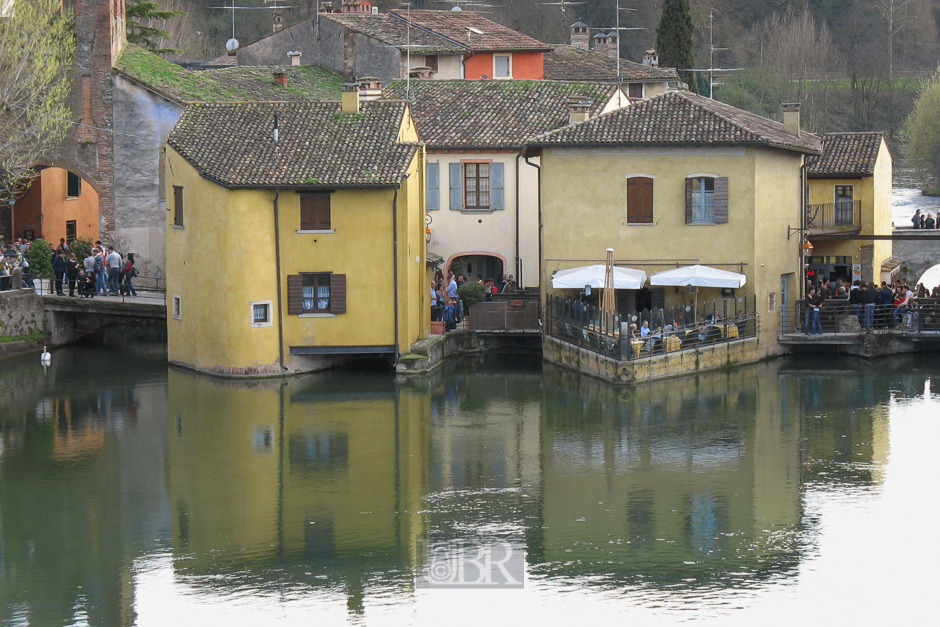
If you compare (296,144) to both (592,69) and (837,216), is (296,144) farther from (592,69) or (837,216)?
(592,69)

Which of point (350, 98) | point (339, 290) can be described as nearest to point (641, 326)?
point (339, 290)

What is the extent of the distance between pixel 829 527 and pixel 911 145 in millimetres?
55430

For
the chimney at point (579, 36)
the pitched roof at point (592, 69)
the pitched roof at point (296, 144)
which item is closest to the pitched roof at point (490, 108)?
the pitched roof at point (296, 144)

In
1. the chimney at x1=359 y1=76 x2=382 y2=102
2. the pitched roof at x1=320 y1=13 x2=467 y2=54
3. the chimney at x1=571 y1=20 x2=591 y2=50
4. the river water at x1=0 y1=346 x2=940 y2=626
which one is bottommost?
the river water at x1=0 y1=346 x2=940 y2=626

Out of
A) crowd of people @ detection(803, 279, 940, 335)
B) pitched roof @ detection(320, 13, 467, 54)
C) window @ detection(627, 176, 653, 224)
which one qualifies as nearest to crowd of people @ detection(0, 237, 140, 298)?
window @ detection(627, 176, 653, 224)

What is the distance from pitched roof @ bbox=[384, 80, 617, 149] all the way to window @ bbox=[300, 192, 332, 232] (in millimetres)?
7681

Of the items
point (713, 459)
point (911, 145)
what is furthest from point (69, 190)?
point (911, 145)

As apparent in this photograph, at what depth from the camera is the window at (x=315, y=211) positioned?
34562 mm

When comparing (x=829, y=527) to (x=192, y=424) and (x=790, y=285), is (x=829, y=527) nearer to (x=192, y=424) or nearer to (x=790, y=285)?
(x=192, y=424)

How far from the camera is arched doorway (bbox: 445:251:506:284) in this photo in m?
42.9

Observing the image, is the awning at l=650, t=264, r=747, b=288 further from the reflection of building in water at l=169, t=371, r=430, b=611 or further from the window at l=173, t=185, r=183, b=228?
the window at l=173, t=185, r=183, b=228

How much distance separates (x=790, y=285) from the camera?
38.5 meters

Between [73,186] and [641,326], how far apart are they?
1014 inches

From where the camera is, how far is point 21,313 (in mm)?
39312
